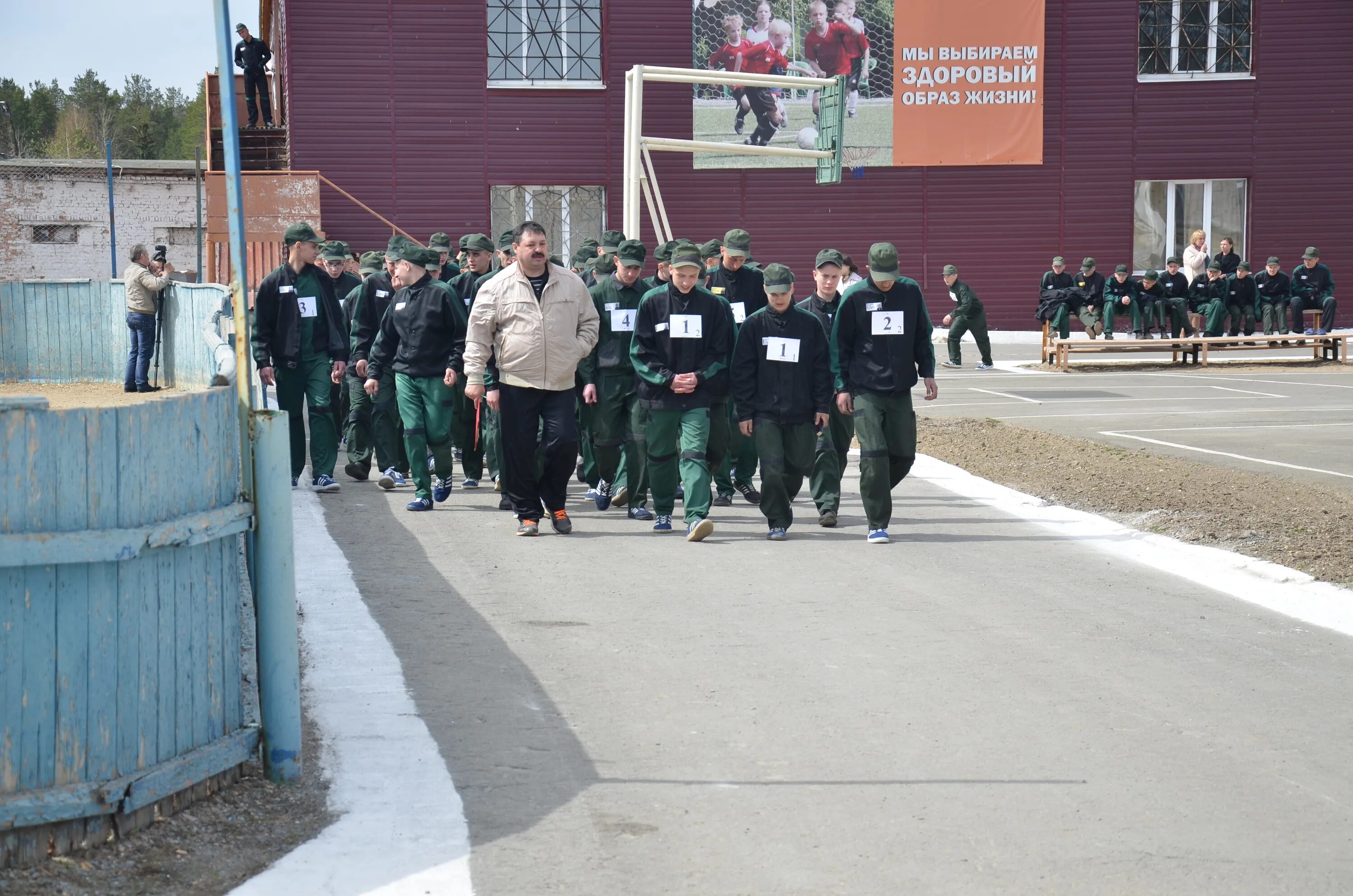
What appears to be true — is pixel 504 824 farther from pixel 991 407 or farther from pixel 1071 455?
pixel 991 407

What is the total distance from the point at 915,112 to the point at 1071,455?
718 inches

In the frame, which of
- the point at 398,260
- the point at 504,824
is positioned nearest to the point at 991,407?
the point at 398,260

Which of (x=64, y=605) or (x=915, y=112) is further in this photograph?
(x=915, y=112)

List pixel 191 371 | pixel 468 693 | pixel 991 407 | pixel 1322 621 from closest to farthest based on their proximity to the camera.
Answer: pixel 468 693
pixel 1322 621
pixel 191 371
pixel 991 407

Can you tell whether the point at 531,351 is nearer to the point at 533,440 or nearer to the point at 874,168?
the point at 533,440

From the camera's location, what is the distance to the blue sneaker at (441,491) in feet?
39.4

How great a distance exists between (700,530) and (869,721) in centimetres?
433

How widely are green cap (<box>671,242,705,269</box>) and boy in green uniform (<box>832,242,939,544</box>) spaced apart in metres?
1.06

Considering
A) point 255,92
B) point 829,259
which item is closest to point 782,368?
point 829,259

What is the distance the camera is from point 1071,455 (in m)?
14.3

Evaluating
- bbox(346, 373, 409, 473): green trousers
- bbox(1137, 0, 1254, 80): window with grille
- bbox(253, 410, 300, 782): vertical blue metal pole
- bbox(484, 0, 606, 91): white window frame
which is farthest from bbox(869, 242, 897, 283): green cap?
bbox(1137, 0, 1254, 80): window with grille

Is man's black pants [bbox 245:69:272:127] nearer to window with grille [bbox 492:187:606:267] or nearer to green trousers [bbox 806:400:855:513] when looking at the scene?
window with grille [bbox 492:187:606:267]

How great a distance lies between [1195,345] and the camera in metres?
25.7

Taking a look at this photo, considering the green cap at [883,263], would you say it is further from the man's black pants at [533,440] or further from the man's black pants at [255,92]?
the man's black pants at [255,92]
